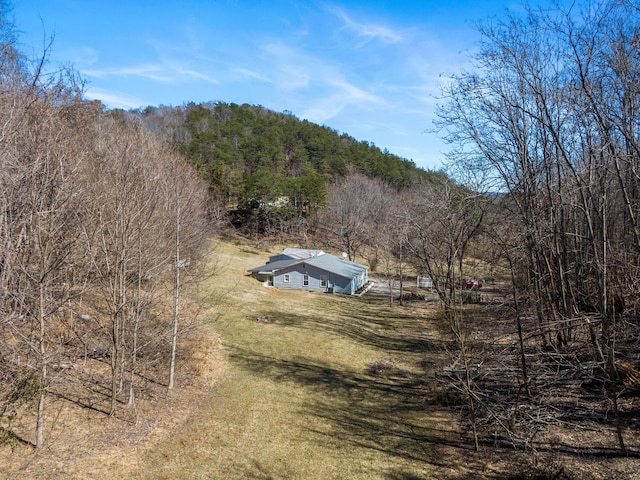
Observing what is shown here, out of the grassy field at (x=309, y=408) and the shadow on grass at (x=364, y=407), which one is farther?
the shadow on grass at (x=364, y=407)

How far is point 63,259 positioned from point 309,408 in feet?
29.5

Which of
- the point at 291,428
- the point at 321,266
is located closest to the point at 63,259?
the point at 291,428

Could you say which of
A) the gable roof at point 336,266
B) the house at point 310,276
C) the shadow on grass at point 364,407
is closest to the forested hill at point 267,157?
the gable roof at point 336,266

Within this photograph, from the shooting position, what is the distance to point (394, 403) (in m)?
14.3

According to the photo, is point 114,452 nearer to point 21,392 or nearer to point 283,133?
point 21,392

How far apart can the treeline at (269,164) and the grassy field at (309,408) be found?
103 feet


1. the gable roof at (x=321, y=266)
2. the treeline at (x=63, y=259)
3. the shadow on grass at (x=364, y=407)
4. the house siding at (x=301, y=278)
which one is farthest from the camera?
the house siding at (x=301, y=278)

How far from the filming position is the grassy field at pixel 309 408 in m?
→ 10.1

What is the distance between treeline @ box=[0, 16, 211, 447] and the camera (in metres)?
8.73

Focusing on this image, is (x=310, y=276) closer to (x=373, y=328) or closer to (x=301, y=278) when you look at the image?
(x=301, y=278)

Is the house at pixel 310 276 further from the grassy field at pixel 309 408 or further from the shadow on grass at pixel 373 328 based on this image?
the grassy field at pixel 309 408

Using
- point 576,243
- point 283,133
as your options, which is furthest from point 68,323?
point 283,133

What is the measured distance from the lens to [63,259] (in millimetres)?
8797

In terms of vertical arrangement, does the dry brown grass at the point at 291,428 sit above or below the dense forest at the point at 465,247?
below
